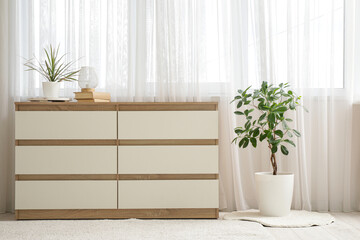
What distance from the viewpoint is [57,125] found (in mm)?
3348

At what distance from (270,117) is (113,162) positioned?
1.08 meters

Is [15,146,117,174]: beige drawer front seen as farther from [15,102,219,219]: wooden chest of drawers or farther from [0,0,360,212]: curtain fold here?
[0,0,360,212]: curtain fold

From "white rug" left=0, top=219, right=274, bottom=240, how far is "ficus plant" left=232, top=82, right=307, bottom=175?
57cm

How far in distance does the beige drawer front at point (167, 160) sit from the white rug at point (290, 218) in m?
0.38

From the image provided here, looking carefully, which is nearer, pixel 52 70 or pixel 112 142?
pixel 112 142

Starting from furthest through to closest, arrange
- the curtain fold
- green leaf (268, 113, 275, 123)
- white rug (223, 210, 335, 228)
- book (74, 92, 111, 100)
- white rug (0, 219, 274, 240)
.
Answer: the curtain fold → book (74, 92, 111, 100) → green leaf (268, 113, 275, 123) → white rug (223, 210, 335, 228) → white rug (0, 219, 274, 240)

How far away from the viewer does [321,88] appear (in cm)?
375

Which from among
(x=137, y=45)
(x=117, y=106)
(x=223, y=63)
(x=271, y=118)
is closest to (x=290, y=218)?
(x=271, y=118)

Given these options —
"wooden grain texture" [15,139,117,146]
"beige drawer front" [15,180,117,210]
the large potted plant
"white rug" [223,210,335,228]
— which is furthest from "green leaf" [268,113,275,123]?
"beige drawer front" [15,180,117,210]

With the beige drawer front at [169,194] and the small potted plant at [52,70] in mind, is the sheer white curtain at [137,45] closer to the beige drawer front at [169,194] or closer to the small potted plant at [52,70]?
the small potted plant at [52,70]

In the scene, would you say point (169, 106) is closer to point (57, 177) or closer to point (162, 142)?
point (162, 142)

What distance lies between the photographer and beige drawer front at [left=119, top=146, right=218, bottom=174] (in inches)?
132

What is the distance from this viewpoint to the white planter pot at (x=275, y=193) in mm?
3371

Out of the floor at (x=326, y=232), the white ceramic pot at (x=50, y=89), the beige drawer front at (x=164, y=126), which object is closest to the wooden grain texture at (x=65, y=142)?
the beige drawer front at (x=164, y=126)
